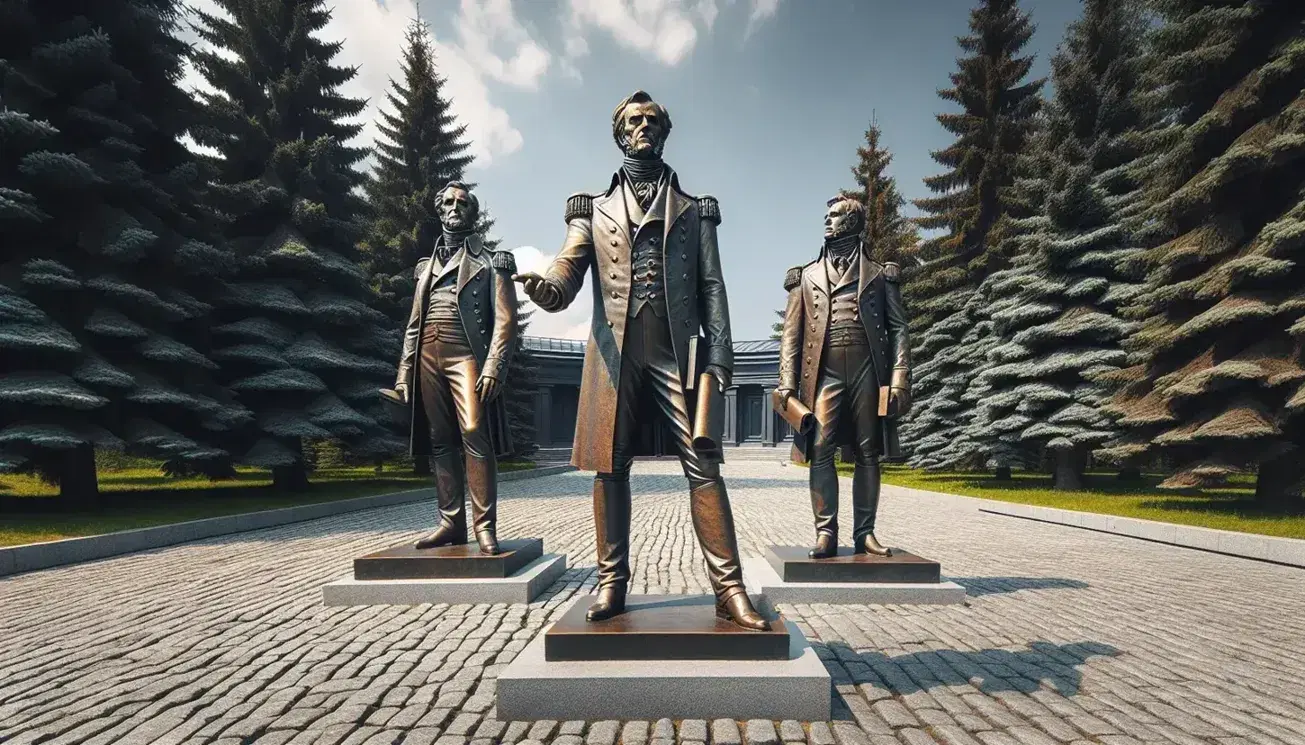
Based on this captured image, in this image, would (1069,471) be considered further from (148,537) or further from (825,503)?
(148,537)

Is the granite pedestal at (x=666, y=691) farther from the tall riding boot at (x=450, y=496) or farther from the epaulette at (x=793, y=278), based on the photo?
the epaulette at (x=793, y=278)

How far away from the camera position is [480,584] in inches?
202

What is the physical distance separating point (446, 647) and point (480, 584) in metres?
1.04

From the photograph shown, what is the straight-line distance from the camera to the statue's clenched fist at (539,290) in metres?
3.23

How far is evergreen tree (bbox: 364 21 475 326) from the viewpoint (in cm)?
1941

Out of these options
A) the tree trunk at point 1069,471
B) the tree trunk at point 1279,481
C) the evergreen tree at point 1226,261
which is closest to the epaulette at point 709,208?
the evergreen tree at point 1226,261

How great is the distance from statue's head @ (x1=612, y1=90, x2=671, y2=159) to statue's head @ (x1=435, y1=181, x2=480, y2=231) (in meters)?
2.52

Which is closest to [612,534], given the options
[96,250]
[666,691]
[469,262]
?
[666,691]

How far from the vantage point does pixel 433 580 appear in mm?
5184

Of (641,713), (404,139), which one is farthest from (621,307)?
(404,139)

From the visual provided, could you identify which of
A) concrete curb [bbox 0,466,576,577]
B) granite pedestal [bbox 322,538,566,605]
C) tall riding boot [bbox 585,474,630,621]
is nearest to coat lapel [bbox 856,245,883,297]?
tall riding boot [bbox 585,474,630,621]

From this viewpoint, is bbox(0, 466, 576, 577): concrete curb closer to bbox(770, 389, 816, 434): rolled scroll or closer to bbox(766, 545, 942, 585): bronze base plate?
bbox(766, 545, 942, 585): bronze base plate

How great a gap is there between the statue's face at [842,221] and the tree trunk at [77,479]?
1149cm

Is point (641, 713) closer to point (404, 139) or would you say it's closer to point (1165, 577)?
point (1165, 577)
